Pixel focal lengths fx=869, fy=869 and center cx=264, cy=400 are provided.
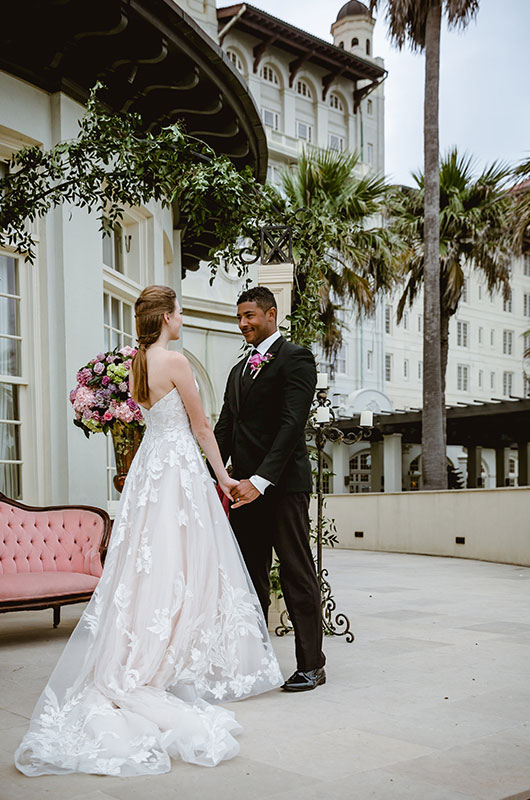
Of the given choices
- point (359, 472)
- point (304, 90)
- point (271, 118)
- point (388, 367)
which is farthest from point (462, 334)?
point (271, 118)

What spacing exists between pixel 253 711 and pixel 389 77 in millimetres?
44769

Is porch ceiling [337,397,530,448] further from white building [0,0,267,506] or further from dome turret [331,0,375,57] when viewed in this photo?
dome turret [331,0,375,57]

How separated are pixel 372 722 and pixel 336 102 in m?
40.1

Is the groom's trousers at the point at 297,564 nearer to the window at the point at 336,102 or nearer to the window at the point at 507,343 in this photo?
the window at the point at 336,102

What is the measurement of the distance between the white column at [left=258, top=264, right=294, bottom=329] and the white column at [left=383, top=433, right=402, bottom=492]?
15945 mm

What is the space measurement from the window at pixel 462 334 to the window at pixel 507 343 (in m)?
3.92

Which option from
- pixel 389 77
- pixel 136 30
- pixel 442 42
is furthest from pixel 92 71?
pixel 389 77

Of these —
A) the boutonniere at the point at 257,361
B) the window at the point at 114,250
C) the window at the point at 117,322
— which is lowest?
the boutonniere at the point at 257,361

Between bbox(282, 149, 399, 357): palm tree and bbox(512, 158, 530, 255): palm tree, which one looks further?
bbox(282, 149, 399, 357): palm tree

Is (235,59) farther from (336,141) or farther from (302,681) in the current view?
(302,681)

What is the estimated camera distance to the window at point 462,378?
45.9 meters

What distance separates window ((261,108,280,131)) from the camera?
3756 centimetres

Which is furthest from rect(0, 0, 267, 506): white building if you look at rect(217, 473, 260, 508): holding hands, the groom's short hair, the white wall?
the white wall

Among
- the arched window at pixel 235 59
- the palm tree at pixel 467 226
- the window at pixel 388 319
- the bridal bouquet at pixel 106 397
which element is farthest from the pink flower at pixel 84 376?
the window at pixel 388 319
